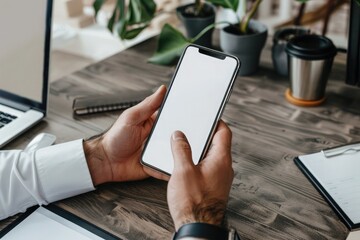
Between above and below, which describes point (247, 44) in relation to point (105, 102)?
above

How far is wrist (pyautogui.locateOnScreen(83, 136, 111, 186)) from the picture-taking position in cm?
66

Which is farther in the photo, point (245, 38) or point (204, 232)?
point (245, 38)

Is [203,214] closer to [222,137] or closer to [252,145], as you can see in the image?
[222,137]

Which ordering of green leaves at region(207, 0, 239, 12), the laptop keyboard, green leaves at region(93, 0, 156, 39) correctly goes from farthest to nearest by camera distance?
green leaves at region(93, 0, 156, 39), green leaves at region(207, 0, 239, 12), the laptop keyboard

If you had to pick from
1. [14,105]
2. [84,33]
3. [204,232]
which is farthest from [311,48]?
[84,33]

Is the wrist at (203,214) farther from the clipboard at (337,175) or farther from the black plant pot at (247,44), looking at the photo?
the black plant pot at (247,44)

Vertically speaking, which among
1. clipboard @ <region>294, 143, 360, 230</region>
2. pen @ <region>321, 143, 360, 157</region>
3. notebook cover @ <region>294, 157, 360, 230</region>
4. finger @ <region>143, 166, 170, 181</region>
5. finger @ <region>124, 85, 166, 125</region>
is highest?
finger @ <region>124, 85, 166, 125</region>

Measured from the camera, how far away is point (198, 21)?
104cm

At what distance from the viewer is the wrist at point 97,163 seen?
2.16 ft

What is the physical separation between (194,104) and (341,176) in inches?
10.3

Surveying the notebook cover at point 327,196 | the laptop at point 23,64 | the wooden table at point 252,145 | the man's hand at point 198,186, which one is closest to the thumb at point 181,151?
the man's hand at point 198,186

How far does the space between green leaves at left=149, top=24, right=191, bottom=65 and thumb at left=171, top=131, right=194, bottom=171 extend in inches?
Result: 16.8

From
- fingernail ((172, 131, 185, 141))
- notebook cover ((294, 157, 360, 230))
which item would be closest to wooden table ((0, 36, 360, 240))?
notebook cover ((294, 157, 360, 230))

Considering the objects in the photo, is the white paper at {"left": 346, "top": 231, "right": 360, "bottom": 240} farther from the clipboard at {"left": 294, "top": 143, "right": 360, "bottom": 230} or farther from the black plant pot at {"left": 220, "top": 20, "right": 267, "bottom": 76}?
Result: the black plant pot at {"left": 220, "top": 20, "right": 267, "bottom": 76}
